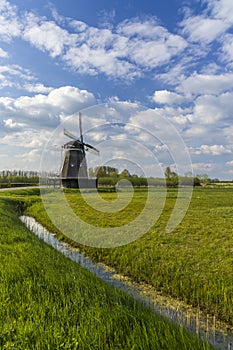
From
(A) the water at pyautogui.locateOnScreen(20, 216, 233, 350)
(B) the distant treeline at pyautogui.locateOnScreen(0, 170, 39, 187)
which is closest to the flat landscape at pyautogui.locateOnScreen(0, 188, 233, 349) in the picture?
(A) the water at pyautogui.locateOnScreen(20, 216, 233, 350)

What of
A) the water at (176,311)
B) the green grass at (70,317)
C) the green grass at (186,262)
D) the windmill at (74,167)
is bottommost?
the water at (176,311)

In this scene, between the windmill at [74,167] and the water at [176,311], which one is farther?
the windmill at [74,167]

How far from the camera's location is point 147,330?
162 inches

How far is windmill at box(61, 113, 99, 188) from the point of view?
129ft

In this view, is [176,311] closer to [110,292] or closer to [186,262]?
[110,292]

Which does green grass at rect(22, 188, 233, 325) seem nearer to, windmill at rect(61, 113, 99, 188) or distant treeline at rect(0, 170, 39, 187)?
windmill at rect(61, 113, 99, 188)

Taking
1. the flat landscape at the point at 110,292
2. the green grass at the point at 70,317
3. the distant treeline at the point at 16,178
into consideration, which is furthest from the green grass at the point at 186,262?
the distant treeline at the point at 16,178

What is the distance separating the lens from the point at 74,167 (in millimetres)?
39562

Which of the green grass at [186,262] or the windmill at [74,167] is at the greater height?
the windmill at [74,167]

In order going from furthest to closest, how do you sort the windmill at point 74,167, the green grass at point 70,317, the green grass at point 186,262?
the windmill at point 74,167 < the green grass at point 186,262 < the green grass at point 70,317

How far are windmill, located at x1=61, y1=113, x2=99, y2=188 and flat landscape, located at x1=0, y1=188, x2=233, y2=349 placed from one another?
28.0 metres

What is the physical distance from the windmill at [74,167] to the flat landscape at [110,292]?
91.9 ft

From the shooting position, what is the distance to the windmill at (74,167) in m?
Answer: 39.4

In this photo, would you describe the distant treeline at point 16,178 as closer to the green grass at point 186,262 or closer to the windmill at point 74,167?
the windmill at point 74,167
